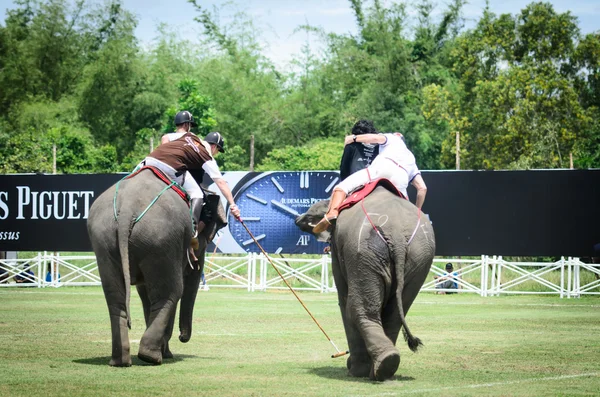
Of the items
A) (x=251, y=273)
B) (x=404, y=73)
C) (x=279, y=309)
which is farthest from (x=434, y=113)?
(x=279, y=309)

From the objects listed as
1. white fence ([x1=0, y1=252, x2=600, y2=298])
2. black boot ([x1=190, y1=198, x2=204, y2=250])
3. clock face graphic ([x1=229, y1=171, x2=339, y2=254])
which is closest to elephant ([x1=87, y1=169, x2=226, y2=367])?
black boot ([x1=190, y1=198, x2=204, y2=250])

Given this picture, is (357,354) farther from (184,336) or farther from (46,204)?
(46,204)

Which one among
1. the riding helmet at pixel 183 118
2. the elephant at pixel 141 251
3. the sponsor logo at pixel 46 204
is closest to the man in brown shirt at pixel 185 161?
the elephant at pixel 141 251

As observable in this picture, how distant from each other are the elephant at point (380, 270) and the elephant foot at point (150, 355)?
1965mm

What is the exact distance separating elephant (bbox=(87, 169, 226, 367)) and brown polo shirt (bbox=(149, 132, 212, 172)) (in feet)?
1.31

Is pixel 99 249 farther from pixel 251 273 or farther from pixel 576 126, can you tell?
pixel 576 126

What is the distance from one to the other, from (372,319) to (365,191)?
1.27 meters

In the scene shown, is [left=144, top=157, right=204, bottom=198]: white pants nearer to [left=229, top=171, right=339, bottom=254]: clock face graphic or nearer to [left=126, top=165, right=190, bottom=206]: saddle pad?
[left=126, top=165, right=190, bottom=206]: saddle pad

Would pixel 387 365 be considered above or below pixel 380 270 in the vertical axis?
below

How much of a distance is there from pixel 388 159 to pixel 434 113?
46.0 metres

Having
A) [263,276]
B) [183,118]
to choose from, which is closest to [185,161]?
[183,118]

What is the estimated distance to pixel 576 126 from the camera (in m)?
47.9

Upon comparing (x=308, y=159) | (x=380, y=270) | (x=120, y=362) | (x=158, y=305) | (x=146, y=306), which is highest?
(x=308, y=159)

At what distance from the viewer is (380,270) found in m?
8.76
